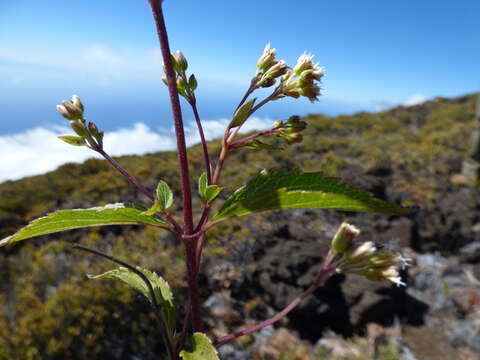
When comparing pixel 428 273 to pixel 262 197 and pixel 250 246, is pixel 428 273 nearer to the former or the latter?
pixel 250 246

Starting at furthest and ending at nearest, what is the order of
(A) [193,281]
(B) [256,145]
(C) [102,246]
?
(C) [102,246]
(B) [256,145]
(A) [193,281]

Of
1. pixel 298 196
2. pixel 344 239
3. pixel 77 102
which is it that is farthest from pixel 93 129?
pixel 344 239

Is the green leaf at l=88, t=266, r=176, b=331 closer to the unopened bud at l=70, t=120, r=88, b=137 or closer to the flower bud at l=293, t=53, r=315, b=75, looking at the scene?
the unopened bud at l=70, t=120, r=88, b=137

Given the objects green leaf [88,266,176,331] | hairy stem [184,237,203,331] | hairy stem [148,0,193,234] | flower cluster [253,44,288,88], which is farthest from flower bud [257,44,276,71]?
green leaf [88,266,176,331]

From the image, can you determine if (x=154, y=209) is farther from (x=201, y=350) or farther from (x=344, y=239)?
(x=344, y=239)

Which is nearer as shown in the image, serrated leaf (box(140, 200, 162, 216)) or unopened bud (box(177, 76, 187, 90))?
serrated leaf (box(140, 200, 162, 216))

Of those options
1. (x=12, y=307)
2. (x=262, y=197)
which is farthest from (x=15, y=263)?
(x=262, y=197)

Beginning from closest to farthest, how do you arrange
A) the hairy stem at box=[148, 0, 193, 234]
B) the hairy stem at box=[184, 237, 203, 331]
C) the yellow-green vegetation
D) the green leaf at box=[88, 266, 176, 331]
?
the hairy stem at box=[148, 0, 193, 234] < the hairy stem at box=[184, 237, 203, 331] < the green leaf at box=[88, 266, 176, 331] < the yellow-green vegetation
